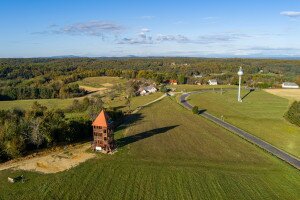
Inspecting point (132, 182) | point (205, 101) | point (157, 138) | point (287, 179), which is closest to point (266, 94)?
point (205, 101)

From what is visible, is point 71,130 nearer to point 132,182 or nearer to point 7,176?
point 7,176

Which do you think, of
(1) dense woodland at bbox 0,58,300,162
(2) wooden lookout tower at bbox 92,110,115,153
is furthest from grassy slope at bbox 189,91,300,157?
(2) wooden lookout tower at bbox 92,110,115,153

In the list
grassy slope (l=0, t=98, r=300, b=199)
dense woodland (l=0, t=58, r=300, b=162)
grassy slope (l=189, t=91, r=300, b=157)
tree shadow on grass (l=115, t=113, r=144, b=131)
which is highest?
dense woodland (l=0, t=58, r=300, b=162)

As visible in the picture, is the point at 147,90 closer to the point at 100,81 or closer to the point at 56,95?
the point at 56,95

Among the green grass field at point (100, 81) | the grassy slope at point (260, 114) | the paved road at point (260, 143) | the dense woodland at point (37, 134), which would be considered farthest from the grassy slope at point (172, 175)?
Result: the green grass field at point (100, 81)

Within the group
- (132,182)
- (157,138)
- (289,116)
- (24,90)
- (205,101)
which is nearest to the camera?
(132,182)

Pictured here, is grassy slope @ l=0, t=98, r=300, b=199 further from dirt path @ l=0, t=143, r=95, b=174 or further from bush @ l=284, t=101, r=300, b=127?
bush @ l=284, t=101, r=300, b=127
